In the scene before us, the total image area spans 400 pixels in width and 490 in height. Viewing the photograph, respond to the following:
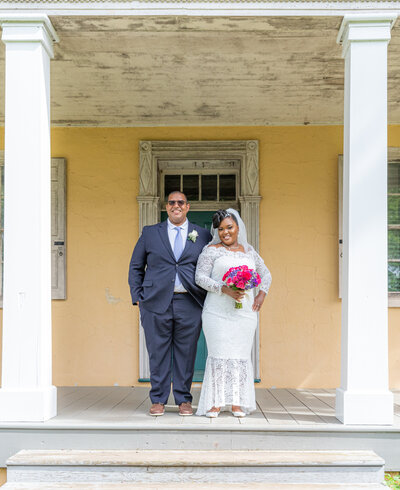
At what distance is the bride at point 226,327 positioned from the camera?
14.6ft

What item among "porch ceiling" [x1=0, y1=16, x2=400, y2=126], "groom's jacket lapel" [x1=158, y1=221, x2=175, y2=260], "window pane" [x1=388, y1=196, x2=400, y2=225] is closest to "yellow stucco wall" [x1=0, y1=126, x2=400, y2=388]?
"porch ceiling" [x1=0, y1=16, x2=400, y2=126]

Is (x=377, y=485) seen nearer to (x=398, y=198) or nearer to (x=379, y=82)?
(x=379, y=82)

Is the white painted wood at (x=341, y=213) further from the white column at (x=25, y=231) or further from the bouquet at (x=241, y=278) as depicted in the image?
the white column at (x=25, y=231)

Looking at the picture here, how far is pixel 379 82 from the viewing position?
4.23 m

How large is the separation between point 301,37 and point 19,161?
90.9 inches

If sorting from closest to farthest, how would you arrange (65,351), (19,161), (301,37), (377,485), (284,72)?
(377,485) < (19,161) < (301,37) < (284,72) < (65,351)

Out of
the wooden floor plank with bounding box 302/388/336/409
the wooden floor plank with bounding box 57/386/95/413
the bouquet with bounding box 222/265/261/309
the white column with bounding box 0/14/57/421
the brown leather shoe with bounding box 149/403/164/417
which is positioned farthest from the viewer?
the wooden floor plank with bounding box 302/388/336/409

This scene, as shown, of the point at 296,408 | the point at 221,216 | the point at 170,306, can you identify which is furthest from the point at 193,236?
the point at 296,408

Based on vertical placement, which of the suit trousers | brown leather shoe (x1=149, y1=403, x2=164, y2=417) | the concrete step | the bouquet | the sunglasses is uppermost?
the sunglasses

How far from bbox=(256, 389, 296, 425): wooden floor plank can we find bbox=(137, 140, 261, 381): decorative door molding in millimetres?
790

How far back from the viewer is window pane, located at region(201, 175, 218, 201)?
657 cm

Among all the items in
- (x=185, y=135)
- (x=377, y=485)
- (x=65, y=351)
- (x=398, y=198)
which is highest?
(x=185, y=135)

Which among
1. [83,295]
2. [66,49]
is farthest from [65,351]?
[66,49]

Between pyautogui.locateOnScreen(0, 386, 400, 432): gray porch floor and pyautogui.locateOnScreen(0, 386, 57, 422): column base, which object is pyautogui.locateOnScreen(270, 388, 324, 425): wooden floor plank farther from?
pyautogui.locateOnScreen(0, 386, 57, 422): column base
